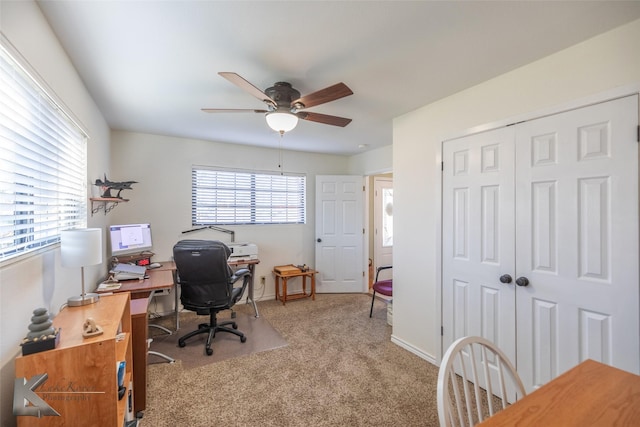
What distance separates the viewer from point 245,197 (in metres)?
4.38

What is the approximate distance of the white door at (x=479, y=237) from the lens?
2.05 metres

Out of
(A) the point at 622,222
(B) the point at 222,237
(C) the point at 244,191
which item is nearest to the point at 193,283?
(B) the point at 222,237

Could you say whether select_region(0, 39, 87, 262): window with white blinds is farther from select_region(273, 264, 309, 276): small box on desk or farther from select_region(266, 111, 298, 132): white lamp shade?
select_region(273, 264, 309, 276): small box on desk

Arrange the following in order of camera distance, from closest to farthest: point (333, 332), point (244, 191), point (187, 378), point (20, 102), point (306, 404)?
point (20, 102), point (306, 404), point (187, 378), point (333, 332), point (244, 191)

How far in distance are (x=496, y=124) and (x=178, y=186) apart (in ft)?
12.4

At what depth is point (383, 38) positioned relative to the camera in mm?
1619

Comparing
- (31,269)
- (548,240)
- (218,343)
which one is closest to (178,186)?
(218,343)

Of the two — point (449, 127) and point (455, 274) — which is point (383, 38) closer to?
point (449, 127)

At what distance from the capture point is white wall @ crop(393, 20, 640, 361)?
159 centimetres

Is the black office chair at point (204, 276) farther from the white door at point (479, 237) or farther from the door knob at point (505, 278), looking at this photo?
the door knob at point (505, 278)

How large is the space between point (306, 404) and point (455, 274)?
5.21 ft

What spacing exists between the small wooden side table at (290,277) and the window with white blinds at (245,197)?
0.81 meters

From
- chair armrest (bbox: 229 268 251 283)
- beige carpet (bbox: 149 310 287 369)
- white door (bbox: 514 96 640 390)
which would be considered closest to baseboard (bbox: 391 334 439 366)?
white door (bbox: 514 96 640 390)

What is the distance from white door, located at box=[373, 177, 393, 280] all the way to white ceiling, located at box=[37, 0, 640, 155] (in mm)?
2742
